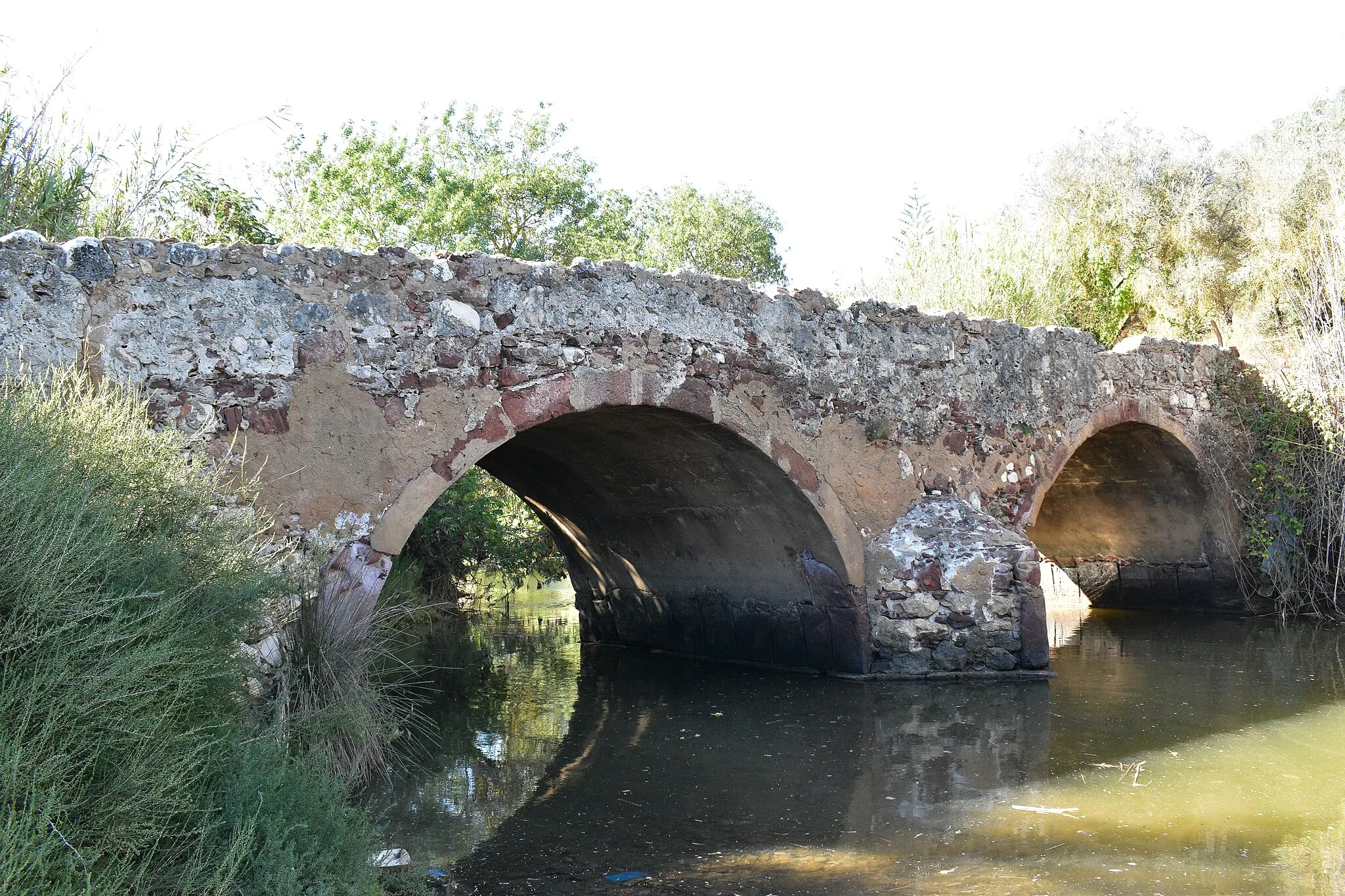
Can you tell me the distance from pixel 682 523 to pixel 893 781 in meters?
3.68

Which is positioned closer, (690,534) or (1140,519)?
(690,534)

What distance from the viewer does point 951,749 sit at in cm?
570

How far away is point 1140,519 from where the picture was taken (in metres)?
11.4

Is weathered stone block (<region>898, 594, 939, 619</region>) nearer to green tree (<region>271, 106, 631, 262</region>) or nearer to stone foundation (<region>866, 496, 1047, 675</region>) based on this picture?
stone foundation (<region>866, 496, 1047, 675</region>)

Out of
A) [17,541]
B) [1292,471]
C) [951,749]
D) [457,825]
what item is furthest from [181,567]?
[1292,471]

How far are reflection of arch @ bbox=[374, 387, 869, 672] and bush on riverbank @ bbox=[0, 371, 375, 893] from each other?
2186 mm

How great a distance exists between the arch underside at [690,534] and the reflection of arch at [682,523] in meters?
0.01

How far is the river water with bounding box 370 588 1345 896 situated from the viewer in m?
3.82

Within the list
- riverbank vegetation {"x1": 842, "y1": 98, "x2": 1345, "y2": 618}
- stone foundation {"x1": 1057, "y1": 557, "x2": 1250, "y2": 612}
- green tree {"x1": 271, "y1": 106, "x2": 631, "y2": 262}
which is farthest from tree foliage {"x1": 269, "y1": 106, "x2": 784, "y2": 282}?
stone foundation {"x1": 1057, "y1": 557, "x2": 1250, "y2": 612}

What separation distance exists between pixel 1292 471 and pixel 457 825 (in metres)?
9.04

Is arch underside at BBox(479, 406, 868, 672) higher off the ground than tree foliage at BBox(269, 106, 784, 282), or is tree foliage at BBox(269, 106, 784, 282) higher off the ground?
tree foliage at BBox(269, 106, 784, 282)

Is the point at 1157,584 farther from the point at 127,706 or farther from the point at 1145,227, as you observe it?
the point at 127,706

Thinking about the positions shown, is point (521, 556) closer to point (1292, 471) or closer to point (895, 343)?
point (895, 343)

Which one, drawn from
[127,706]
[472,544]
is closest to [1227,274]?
[472,544]
